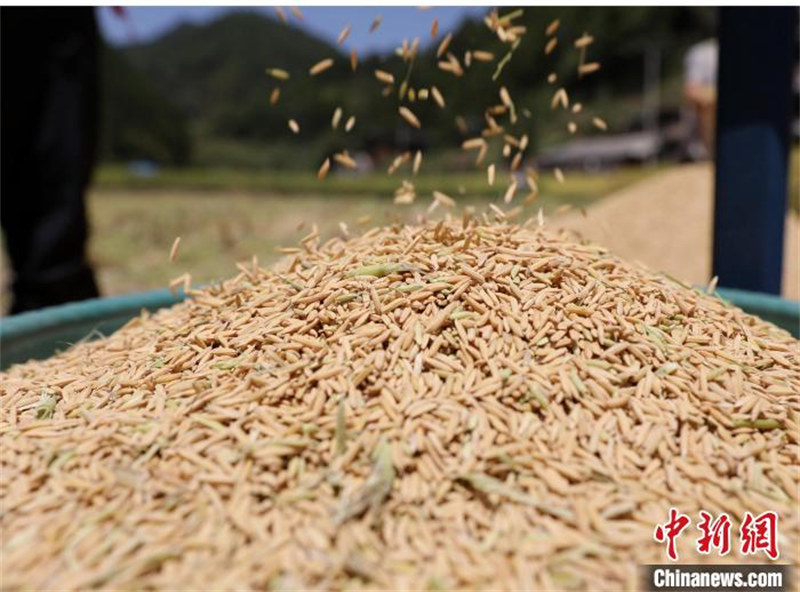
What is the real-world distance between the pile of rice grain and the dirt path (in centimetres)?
220

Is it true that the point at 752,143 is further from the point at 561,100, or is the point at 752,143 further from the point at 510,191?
the point at 510,191

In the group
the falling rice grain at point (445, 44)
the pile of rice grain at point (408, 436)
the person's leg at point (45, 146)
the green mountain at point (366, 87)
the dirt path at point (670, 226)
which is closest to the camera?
the pile of rice grain at point (408, 436)

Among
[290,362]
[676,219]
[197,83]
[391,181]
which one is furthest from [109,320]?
[197,83]

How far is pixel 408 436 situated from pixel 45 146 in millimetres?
2708

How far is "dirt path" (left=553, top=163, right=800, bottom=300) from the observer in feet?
14.4

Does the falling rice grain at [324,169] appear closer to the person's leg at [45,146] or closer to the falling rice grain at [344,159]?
the falling rice grain at [344,159]

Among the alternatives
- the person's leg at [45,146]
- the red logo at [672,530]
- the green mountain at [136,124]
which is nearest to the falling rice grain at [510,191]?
the red logo at [672,530]

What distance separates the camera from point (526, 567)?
1099 millimetres

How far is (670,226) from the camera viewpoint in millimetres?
5449

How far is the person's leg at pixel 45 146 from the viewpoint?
3.28m

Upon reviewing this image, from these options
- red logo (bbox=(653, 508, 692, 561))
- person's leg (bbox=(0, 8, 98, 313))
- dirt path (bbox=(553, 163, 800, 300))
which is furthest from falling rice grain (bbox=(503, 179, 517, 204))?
person's leg (bbox=(0, 8, 98, 313))


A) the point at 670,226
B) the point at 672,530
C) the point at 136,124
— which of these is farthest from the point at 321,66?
the point at 136,124

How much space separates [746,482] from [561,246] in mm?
761

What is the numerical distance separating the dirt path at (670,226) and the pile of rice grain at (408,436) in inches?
86.6
